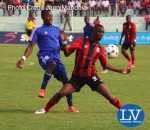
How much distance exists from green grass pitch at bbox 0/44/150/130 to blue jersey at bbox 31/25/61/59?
1.18 m

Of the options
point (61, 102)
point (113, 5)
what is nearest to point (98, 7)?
point (113, 5)

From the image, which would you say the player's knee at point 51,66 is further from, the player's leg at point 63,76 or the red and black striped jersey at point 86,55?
the red and black striped jersey at point 86,55

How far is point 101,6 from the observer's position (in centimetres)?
4562

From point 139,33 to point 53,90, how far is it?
88.3 ft

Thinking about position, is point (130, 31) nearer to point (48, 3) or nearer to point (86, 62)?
point (86, 62)

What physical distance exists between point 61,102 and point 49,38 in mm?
1712

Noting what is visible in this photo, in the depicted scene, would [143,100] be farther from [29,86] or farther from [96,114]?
[29,86]

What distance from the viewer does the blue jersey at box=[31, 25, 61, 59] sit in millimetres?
13172

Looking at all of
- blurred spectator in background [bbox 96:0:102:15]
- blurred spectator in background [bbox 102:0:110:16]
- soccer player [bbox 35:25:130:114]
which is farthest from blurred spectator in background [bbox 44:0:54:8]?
soccer player [bbox 35:25:130:114]

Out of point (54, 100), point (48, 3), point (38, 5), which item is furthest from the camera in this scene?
point (48, 3)

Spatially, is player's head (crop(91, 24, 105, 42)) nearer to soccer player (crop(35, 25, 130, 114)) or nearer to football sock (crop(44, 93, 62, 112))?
soccer player (crop(35, 25, 130, 114))

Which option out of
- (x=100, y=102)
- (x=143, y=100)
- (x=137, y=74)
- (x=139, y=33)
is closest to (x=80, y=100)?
(x=100, y=102)

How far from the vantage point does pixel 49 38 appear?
43.3 feet

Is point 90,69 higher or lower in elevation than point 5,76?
higher
